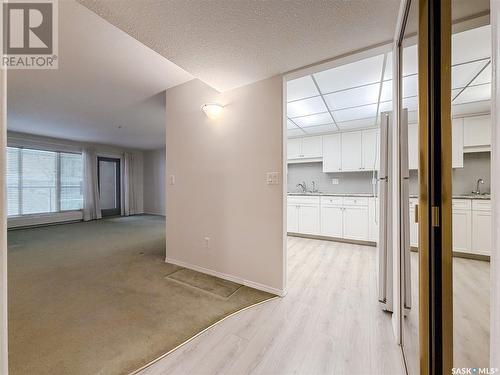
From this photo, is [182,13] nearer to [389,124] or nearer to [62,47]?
[62,47]

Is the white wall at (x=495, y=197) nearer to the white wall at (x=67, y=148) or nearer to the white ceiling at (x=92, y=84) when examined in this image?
the white ceiling at (x=92, y=84)

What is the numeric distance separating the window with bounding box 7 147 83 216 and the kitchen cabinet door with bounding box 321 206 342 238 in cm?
716

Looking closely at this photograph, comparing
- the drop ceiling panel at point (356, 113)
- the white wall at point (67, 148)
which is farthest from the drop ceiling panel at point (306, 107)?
the white wall at point (67, 148)

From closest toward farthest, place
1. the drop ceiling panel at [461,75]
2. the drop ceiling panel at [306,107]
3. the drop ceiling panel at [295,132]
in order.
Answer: the drop ceiling panel at [461,75] → the drop ceiling panel at [306,107] → the drop ceiling panel at [295,132]

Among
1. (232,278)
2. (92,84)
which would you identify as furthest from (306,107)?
(92,84)

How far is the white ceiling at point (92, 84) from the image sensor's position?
2029 mm

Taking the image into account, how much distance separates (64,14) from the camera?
1.77 m

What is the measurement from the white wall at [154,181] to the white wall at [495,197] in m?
8.62

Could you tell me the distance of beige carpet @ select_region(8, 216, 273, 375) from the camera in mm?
1407

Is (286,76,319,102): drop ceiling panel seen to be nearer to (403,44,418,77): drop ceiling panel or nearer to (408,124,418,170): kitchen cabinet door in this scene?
(403,44,418,77): drop ceiling panel

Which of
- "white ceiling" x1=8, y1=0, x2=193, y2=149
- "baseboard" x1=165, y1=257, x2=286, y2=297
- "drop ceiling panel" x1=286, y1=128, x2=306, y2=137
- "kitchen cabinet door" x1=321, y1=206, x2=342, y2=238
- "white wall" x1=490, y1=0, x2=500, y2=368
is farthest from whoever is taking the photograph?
"drop ceiling panel" x1=286, y1=128, x2=306, y2=137

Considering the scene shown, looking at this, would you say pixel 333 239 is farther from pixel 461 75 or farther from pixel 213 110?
pixel 461 75

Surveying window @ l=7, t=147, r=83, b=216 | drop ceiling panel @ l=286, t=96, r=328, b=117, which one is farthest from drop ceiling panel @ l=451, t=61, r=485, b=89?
window @ l=7, t=147, r=83, b=216

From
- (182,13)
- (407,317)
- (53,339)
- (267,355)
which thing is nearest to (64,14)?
(182,13)
